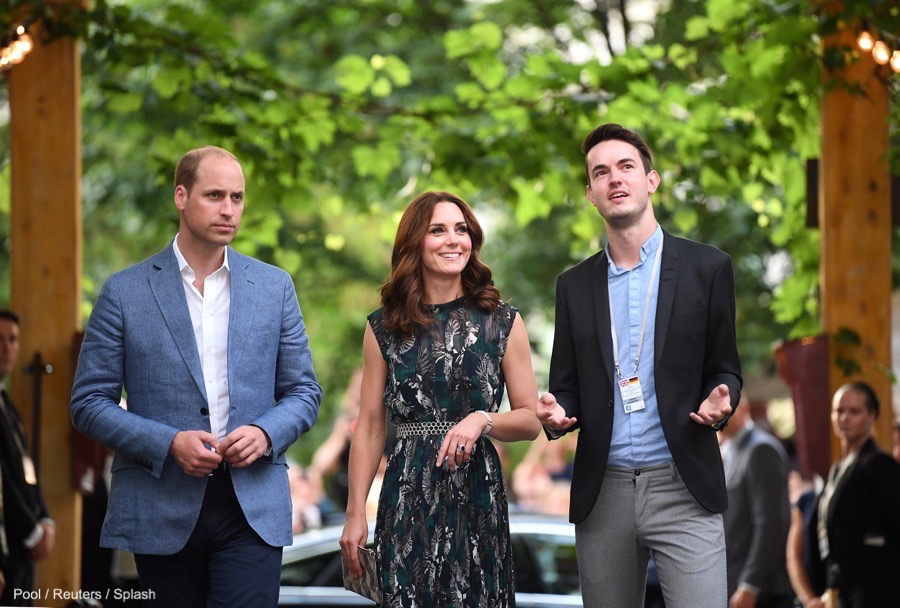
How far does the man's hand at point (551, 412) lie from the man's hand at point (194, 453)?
103 centimetres

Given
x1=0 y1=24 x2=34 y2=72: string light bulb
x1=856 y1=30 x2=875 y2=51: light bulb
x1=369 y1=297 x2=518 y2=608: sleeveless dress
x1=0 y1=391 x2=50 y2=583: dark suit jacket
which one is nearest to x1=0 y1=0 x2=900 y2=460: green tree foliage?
x1=0 y1=24 x2=34 y2=72: string light bulb

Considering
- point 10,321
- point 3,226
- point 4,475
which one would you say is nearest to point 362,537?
point 4,475

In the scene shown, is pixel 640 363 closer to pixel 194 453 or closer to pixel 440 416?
pixel 440 416

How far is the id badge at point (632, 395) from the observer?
4781mm

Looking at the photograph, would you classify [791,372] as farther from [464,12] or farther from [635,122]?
[464,12]

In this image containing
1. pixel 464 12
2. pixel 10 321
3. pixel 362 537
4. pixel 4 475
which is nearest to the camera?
pixel 362 537

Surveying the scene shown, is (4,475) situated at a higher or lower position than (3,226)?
lower

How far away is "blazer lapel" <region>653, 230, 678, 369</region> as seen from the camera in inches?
190

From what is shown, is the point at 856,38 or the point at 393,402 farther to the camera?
the point at 856,38

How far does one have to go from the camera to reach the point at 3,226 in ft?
58.6

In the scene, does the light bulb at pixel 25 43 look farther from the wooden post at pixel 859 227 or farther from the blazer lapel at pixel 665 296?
the blazer lapel at pixel 665 296

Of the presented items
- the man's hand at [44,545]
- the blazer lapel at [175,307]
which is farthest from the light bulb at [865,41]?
the man's hand at [44,545]

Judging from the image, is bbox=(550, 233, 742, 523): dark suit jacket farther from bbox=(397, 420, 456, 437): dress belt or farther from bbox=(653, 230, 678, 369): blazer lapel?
bbox=(397, 420, 456, 437): dress belt

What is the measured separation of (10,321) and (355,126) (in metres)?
3.54
